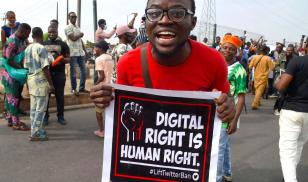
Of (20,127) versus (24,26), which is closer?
(24,26)

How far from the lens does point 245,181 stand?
4.91 metres

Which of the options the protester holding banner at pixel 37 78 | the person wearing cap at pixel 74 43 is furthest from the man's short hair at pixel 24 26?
the person wearing cap at pixel 74 43

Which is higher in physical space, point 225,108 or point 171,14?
point 171,14

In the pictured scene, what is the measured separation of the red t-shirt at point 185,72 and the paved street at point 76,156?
271cm

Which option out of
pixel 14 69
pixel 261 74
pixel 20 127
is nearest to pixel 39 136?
pixel 20 127

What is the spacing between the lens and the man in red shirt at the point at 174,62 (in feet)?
7.13

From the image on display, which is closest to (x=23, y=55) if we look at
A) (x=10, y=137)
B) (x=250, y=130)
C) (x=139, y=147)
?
(x=10, y=137)

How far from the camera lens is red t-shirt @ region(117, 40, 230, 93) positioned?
2.29 meters

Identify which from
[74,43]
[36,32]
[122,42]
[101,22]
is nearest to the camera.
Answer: [36,32]

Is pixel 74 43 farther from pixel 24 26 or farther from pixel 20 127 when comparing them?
pixel 20 127

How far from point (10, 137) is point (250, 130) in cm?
461

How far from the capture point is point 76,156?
18.5 ft

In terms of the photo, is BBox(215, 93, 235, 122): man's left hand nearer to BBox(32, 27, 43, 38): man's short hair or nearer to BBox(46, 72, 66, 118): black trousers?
BBox(32, 27, 43, 38): man's short hair

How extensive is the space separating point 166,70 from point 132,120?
1.17 feet
